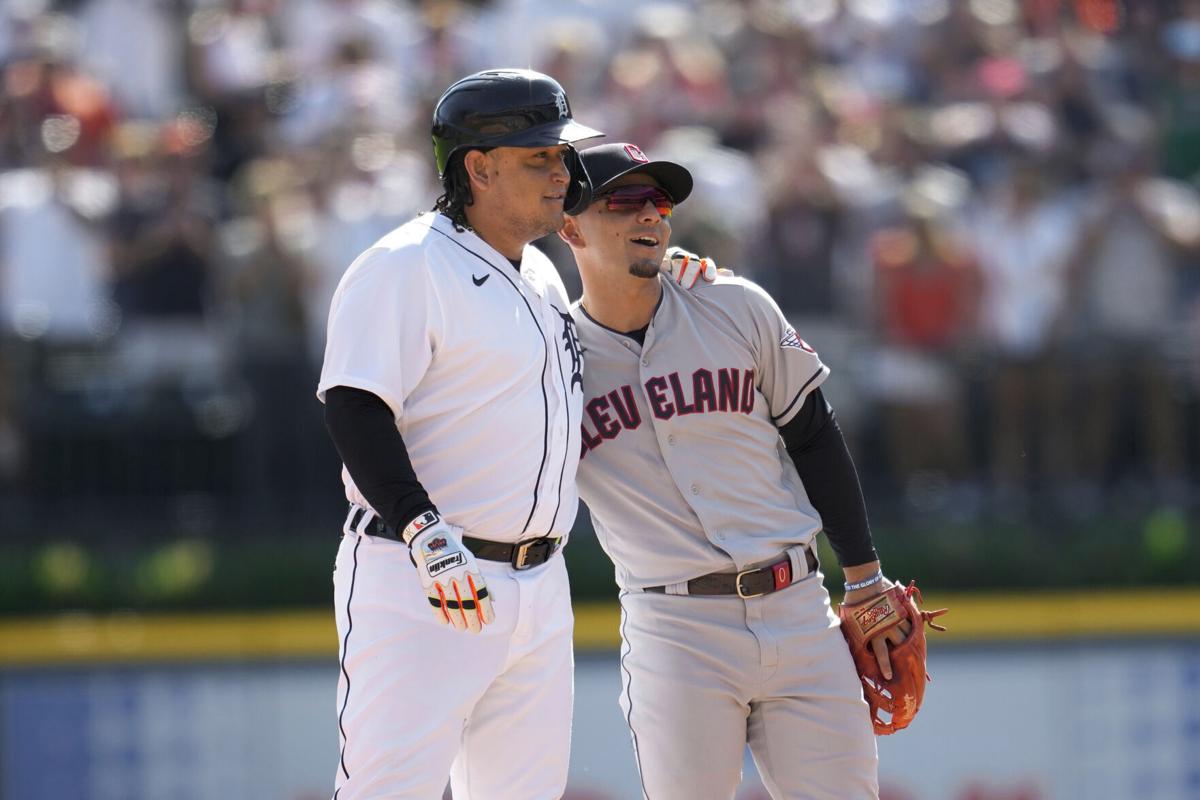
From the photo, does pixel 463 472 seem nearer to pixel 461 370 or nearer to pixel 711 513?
pixel 461 370

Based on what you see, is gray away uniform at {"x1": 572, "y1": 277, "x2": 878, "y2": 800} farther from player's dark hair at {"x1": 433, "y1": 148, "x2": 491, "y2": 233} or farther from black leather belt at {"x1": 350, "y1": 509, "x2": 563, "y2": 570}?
player's dark hair at {"x1": 433, "y1": 148, "x2": 491, "y2": 233}

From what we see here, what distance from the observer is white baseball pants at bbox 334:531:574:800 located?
369 cm

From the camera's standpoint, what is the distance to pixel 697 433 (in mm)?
4145

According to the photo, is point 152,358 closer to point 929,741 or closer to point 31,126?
point 31,126

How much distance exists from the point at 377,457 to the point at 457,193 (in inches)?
26.9

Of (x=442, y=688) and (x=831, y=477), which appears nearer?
(x=442, y=688)

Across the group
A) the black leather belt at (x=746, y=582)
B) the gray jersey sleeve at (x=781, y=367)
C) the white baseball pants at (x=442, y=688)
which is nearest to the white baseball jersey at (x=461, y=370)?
the white baseball pants at (x=442, y=688)

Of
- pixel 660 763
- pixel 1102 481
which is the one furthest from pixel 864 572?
pixel 1102 481

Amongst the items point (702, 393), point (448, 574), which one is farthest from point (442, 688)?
point (702, 393)

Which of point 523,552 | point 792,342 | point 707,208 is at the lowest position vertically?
point 523,552

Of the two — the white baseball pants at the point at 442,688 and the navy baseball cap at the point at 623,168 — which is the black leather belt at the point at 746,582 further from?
the navy baseball cap at the point at 623,168

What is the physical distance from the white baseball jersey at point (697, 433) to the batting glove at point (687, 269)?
0.21 ft

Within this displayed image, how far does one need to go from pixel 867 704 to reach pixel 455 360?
1.28 metres

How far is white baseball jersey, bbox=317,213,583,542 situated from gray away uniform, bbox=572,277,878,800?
28 centimetres
